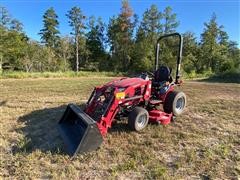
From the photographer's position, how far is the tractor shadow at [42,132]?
3883mm

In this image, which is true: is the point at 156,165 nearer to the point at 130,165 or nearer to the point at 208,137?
the point at 130,165

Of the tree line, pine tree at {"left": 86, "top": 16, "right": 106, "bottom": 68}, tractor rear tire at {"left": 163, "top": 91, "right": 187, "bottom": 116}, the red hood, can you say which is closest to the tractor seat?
tractor rear tire at {"left": 163, "top": 91, "right": 187, "bottom": 116}

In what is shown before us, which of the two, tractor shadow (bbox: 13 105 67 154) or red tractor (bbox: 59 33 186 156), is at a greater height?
red tractor (bbox: 59 33 186 156)

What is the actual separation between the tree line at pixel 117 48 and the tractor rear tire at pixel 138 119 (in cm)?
2329

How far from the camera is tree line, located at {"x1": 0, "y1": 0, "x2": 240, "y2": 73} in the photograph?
28.1 metres

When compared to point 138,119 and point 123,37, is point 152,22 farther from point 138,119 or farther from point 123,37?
point 138,119

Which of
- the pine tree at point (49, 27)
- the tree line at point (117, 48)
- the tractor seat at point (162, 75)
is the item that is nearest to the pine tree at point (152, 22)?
the tree line at point (117, 48)

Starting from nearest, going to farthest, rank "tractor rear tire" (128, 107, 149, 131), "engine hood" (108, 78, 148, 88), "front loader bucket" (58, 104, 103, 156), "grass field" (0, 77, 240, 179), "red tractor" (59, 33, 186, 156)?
"grass field" (0, 77, 240, 179) → "front loader bucket" (58, 104, 103, 156) → "red tractor" (59, 33, 186, 156) → "tractor rear tire" (128, 107, 149, 131) → "engine hood" (108, 78, 148, 88)

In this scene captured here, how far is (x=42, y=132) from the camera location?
466 cm

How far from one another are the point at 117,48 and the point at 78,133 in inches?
1210

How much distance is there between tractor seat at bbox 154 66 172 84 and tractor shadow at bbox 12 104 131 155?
48.2 inches

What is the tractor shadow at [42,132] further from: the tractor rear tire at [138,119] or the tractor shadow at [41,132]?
the tractor rear tire at [138,119]

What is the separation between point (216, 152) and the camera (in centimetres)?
374

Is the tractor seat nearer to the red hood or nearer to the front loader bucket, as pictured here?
the red hood
